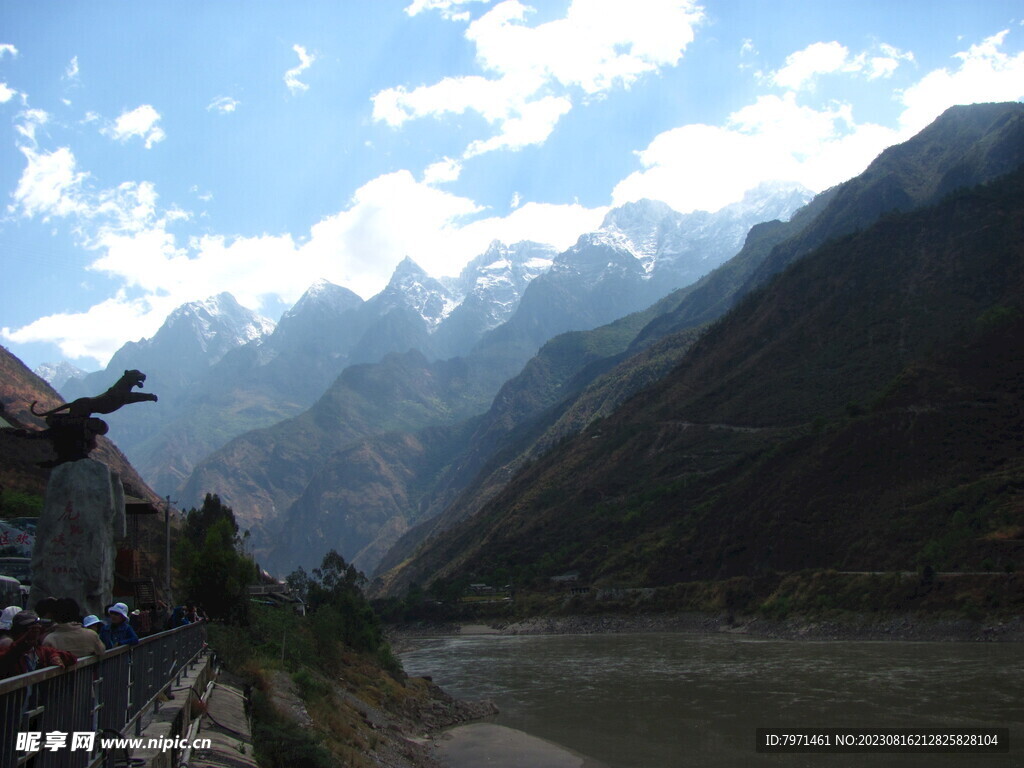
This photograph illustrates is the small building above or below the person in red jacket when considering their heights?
below

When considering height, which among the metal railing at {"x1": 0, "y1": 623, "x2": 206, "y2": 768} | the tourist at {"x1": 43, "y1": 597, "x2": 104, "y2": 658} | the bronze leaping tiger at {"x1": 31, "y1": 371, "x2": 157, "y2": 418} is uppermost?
the bronze leaping tiger at {"x1": 31, "y1": 371, "x2": 157, "y2": 418}

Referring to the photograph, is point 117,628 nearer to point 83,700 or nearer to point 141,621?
point 83,700

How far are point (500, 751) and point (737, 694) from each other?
1371cm

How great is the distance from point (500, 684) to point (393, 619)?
221 feet

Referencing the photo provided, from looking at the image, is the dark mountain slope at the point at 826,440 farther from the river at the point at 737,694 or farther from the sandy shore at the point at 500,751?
the sandy shore at the point at 500,751

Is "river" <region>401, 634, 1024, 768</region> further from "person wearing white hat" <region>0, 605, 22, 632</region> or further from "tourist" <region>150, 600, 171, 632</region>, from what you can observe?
"person wearing white hat" <region>0, 605, 22, 632</region>

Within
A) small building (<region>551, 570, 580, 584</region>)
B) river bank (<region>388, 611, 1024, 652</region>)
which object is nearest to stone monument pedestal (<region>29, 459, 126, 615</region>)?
river bank (<region>388, 611, 1024, 652</region>)

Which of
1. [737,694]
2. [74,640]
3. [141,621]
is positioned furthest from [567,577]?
[74,640]

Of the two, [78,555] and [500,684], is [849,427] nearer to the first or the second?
[500,684]

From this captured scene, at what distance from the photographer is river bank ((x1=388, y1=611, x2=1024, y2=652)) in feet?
183

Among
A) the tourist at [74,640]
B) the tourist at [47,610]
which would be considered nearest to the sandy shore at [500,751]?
the tourist at [47,610]

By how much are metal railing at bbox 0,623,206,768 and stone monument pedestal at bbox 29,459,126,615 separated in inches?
136

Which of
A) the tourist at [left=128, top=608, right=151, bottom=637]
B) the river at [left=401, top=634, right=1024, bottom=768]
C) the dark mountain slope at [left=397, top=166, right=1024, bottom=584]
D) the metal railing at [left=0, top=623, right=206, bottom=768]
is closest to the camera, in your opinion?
the metal railing at [left=0, top=623, right=206, bottom=768]

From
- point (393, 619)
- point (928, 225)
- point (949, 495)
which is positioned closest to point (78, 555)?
point (949, 495)
